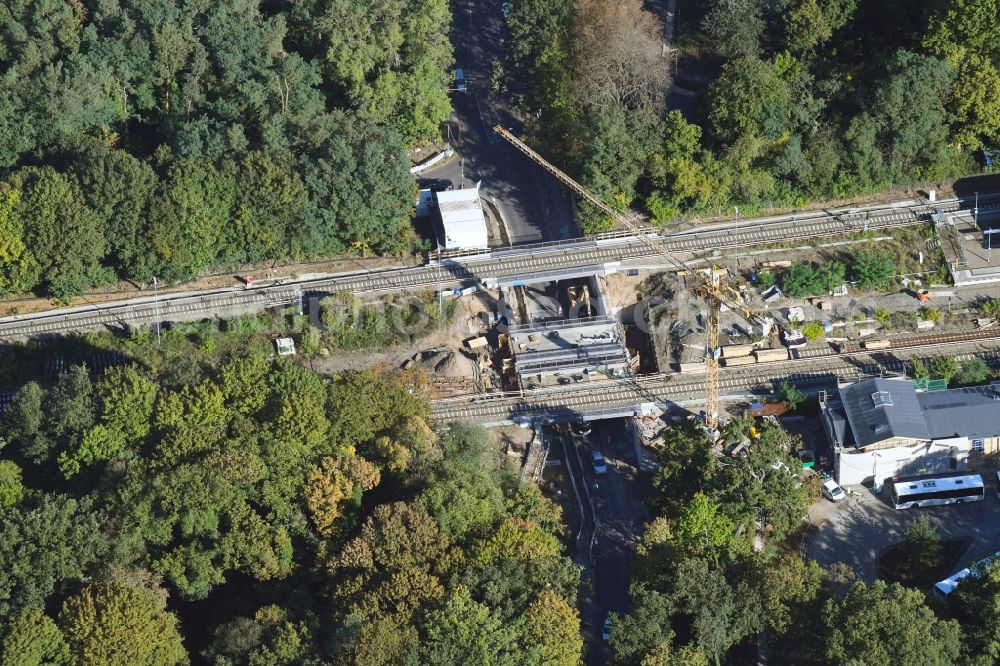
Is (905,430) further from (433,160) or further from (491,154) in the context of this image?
(433,160)

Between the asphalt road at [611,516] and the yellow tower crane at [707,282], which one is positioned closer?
the asphalt road at [611,516]

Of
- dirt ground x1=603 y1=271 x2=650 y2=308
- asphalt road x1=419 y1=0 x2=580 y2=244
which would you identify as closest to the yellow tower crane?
asphalt road x1=419 y1=0 x2=580 y2=244

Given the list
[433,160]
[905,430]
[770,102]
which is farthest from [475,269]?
[905,430]

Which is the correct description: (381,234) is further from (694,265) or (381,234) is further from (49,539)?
(49,539)

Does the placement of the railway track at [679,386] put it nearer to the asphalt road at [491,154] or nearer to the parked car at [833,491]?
the parked car at [833,491]

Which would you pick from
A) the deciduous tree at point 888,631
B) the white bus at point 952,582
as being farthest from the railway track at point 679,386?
the deciduous tree at point 888,631

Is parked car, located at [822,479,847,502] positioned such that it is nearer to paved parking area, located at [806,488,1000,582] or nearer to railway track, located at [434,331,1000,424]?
paved parking area, located at [806,488,1000,582]
